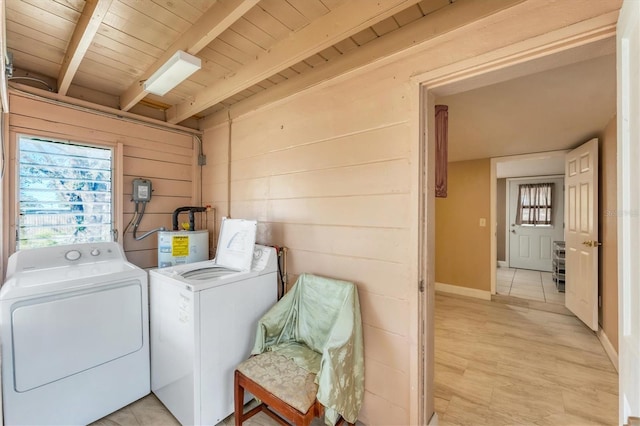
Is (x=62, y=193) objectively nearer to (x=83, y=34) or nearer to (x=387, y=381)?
(x=83, y=34)

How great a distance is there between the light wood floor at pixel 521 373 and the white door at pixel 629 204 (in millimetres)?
1197

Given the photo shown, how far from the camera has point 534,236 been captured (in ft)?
19.8

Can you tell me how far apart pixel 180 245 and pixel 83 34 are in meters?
1.52

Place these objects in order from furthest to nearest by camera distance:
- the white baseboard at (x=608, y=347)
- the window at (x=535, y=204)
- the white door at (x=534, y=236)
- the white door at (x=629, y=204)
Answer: the window at (x=535, y=204), the white door at (x=534, y=236), the white baseboard at (x=608, y=347), the white door at (x=629, y=204)

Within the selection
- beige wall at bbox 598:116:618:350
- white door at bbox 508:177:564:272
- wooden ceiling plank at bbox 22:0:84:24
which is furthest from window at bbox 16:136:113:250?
white door at bbox 508:177:564:272

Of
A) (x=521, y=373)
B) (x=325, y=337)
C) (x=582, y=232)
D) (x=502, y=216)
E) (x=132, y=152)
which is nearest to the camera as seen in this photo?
(x=325, y=337)

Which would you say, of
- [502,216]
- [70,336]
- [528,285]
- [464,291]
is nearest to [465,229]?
[464,291]

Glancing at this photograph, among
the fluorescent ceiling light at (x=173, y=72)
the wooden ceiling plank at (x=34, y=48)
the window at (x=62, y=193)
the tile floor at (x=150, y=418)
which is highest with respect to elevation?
the wooden ceiling plank at (x=34, y=48)

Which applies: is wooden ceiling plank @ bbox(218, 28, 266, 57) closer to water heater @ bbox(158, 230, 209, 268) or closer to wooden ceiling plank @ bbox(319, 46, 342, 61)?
wooden ceiling plank @ bbox(319, 46, 342, 61)

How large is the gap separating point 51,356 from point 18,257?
71 centimetres

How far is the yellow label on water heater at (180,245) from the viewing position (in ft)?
7.59

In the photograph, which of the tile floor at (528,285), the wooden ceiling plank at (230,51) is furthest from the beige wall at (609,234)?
the wooden ceiling plank at (230,51)

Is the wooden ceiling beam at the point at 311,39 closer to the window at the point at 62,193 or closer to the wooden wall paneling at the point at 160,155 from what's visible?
the wooden wall paneling at the point at 160,155

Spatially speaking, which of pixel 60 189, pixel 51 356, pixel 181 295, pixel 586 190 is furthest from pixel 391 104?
pixel 586 190
